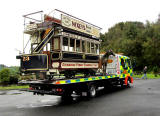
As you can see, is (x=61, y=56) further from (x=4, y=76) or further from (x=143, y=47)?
(x=143, y=47)

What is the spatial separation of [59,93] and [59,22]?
3.60 m

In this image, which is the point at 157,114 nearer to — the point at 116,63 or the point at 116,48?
the point at 116,63

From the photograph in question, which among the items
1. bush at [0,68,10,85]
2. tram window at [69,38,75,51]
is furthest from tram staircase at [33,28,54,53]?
bush at [0,68,10,85]

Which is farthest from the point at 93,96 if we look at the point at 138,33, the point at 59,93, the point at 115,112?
the point at 138,33

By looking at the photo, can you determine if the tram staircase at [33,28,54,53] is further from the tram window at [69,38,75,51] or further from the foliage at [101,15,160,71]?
the foliage at [101,15,160,71]

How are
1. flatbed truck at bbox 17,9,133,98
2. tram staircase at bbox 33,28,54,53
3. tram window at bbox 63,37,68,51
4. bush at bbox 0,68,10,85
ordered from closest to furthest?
flatbed truck at bbox 17,9,133,98 < tram staircase at bbox 33,28,54,53 < tram window at bbox 63,37,68,51 < bush at bbox 0,68,10,85

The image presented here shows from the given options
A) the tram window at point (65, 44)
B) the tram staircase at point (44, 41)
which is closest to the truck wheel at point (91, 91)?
the tram window at point (65, 44)

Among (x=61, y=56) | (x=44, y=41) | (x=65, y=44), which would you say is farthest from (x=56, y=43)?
(x=61, y=56)

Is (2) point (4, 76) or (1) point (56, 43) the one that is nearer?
(1) point (56, 43)

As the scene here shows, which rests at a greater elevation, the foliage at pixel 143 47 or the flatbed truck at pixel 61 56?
the foliage at pixel 143 47

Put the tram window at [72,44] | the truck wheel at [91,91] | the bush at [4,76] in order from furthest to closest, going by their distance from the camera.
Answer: the bush at [4,76] < the truck wheel at [91,91] < the tram window at [72,44]

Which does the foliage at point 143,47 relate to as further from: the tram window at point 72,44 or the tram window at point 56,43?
the tram window at point 56,43

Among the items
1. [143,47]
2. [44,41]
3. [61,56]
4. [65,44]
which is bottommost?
[61,56]

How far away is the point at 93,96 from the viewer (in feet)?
33.5
